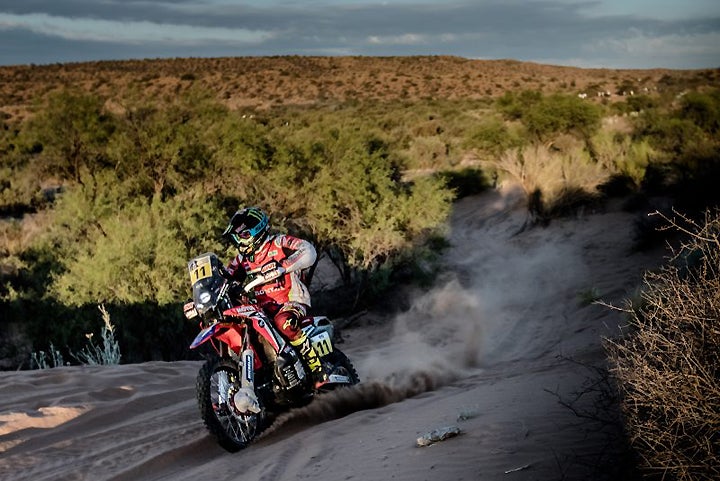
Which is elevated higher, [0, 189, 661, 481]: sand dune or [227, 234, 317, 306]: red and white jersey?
[227, 234, 317, 306]: red and white jersey

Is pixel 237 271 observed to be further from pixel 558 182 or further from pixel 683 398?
pixel 558 182

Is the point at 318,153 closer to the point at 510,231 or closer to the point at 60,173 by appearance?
the point at 510,231

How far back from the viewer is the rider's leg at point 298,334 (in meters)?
6.85

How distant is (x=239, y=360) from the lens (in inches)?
257

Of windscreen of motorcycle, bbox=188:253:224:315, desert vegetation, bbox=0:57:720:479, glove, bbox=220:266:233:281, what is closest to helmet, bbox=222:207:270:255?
glove, bbox=220:266:233:281

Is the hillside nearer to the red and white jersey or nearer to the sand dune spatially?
the sand dune

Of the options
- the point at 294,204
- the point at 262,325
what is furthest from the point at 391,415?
the point at 294,204

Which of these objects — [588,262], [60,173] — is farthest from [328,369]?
[60,173]

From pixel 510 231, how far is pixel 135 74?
6930 cm

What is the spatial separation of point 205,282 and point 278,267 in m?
0.73

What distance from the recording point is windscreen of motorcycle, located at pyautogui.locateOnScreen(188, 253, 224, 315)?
6105 mm

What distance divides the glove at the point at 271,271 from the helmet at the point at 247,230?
1.03 ft

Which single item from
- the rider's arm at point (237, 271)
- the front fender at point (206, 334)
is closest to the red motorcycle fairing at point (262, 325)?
the front fender at point (206, 334)

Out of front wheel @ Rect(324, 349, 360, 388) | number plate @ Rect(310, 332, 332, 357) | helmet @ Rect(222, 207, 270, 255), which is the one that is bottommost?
front wheel @ Rect(324, 349, 360, 388)
